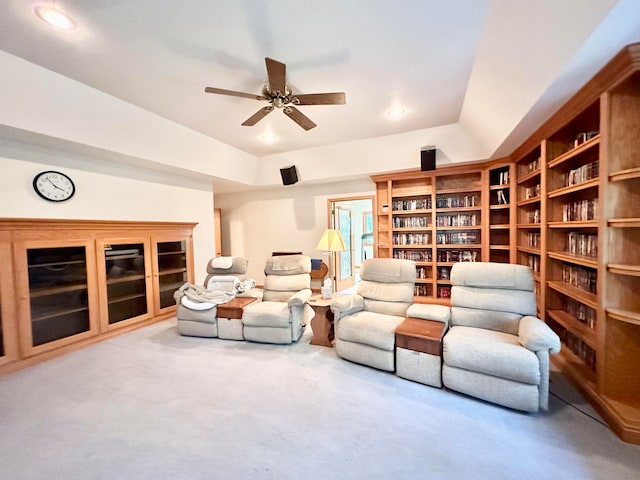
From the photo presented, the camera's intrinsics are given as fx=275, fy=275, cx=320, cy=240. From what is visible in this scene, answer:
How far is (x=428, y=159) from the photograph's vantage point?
4.34 m

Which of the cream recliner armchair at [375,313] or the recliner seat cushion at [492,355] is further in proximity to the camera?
the cream recliner armchair at [375,313]

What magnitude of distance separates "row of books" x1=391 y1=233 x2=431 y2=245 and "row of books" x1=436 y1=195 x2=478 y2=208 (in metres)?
0.61

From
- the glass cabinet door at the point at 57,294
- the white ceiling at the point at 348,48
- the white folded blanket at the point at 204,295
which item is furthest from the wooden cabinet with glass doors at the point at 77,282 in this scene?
the white ceiling at the point at 348,48

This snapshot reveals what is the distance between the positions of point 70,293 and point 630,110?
5565mm

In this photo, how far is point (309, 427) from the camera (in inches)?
75.6

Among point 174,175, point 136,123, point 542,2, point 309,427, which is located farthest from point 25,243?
point 542,2

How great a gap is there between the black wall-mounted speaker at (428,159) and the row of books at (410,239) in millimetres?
1267

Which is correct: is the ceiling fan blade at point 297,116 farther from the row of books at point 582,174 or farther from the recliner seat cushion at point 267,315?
the row of books at point 582,174

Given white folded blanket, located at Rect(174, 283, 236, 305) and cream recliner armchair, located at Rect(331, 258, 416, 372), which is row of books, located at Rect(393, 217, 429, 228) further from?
white folded blanket, located at Rect(174, 283, 236, 305)

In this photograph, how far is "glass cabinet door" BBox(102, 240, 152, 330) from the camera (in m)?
3.68

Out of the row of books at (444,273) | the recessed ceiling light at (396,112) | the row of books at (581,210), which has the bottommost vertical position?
the row of books at (444,273)

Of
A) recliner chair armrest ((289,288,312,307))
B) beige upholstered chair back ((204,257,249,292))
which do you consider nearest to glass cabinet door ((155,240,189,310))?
beige upholstered chair back ((204,257,249,292))

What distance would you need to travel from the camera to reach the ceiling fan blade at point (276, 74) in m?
2.08

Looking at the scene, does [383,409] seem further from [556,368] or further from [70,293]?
[70,293]
